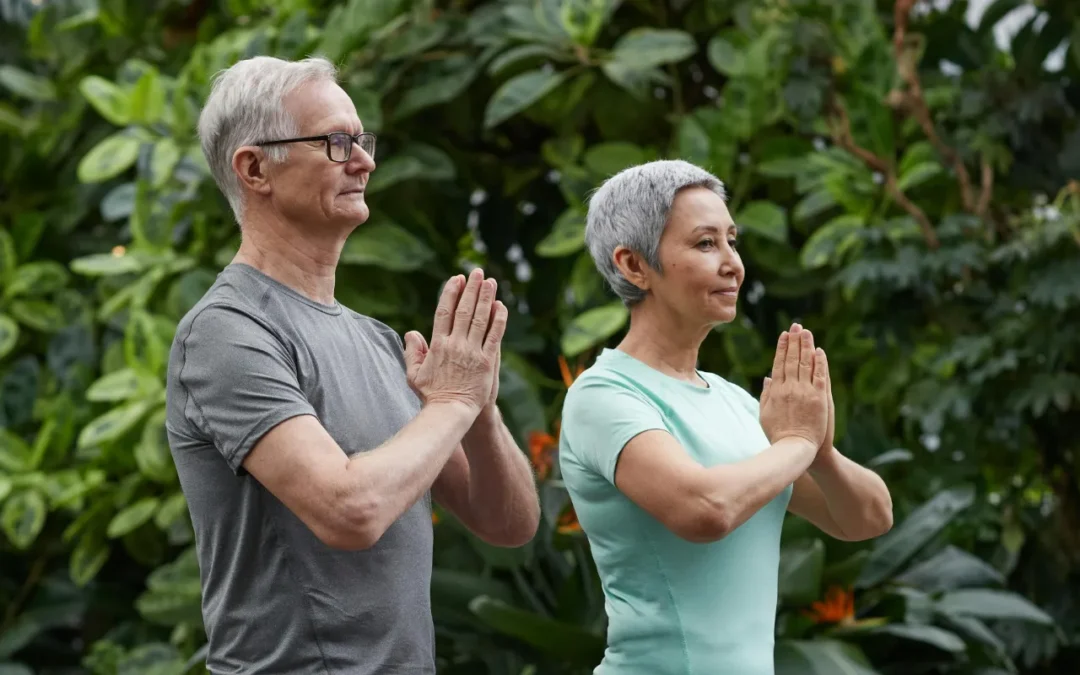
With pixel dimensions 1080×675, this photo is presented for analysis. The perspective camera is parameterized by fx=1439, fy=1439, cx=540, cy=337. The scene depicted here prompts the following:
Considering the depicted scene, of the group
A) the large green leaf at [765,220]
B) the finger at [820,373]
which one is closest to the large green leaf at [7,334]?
the large green leaf at [765,220]

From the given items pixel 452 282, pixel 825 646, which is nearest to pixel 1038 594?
pixel 825 646

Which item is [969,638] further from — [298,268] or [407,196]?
[298,268]

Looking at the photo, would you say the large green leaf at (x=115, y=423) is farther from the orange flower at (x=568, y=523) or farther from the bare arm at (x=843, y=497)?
the bare arm at (x=843, y=497)

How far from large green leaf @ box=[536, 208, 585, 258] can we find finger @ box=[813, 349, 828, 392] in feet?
7.04

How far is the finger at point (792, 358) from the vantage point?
1927mm

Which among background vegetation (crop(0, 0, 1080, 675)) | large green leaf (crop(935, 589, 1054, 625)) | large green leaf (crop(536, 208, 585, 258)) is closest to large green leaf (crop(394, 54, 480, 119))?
background vegetation (crop(0, 0, 1080, 675))

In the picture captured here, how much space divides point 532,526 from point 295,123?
2.06ft

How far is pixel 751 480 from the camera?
1816 mm

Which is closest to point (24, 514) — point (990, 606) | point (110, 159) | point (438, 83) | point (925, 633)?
point (110, 159)

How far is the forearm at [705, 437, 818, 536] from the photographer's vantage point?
1.80 metres

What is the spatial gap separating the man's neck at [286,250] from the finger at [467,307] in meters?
0.18

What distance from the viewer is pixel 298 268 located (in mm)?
1794

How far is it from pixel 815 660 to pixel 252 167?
7.10 ft

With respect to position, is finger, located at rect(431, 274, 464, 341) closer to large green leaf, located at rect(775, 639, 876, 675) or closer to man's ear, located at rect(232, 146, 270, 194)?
man's ear, located at rect(232, 146, 270, 194)
